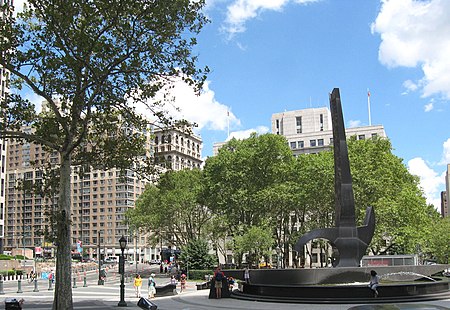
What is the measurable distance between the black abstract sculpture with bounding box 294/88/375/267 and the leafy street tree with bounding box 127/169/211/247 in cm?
3269

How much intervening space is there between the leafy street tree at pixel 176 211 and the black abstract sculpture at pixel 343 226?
107 feet

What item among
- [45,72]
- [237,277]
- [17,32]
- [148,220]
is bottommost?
[237,277]

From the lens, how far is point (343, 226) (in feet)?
88.0

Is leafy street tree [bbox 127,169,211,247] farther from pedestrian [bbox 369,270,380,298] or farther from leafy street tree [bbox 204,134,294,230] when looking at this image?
pedestrian [bbox 369,270,380,298]

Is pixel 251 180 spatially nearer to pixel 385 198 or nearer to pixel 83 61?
pixel 385 198

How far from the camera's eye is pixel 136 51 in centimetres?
1959

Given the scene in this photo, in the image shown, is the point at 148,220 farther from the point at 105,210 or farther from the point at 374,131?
the point at 105,210

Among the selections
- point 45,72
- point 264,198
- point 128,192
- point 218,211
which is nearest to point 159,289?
point 45,72

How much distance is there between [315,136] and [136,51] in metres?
89.1

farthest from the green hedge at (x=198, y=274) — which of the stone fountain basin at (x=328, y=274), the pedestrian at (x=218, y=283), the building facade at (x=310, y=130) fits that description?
the building facade at (x=310, y=130)

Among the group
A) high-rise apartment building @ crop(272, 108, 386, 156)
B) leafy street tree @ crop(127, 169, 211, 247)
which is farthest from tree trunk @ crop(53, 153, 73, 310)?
high-rise apartment building @ crop(272, 108, 386, 156)

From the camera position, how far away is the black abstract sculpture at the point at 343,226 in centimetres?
2633

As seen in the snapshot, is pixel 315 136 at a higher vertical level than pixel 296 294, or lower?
higher

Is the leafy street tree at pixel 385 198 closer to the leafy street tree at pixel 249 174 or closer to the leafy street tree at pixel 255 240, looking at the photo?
the leafy street tree at pixel 249 174
